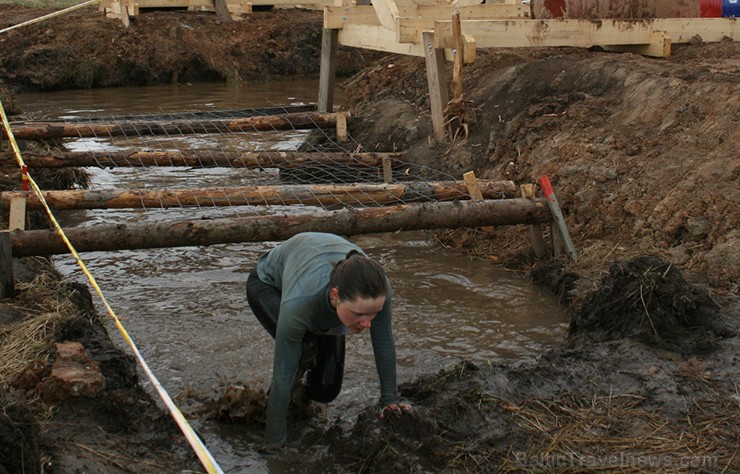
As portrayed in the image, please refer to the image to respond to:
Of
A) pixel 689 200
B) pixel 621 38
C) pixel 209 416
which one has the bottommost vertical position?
pixel 209 416

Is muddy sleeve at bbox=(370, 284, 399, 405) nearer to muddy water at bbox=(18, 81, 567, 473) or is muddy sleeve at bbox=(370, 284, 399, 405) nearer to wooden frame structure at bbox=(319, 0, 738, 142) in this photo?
muddy water at bbox=(18, 81, 567, 473)

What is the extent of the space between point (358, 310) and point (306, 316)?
1.23ft

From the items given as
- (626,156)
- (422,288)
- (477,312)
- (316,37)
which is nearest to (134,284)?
(422,288)

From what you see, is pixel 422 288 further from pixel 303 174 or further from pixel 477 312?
pixel 303 174

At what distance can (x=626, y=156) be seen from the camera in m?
7.94

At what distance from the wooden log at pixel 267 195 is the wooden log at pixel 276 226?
2.07 ft

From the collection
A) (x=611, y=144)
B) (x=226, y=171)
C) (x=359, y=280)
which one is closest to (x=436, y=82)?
(x=611, y=144)

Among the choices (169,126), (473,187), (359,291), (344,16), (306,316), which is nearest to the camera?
(359,291)

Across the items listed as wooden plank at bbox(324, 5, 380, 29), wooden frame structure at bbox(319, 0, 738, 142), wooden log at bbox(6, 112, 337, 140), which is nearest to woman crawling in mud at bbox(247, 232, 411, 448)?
wooden frame structure at bbox(319, 0, 738, 142)

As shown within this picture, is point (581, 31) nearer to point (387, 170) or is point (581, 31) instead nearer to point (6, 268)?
point (387, 170)

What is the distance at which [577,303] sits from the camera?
21.7ft

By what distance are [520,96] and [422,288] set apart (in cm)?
335

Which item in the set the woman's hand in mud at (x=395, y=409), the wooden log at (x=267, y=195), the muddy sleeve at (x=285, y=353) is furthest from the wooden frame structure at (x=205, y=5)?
the muddy sleeve at (x=285, y=353)

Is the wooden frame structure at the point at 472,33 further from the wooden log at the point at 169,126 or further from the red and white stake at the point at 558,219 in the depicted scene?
the red and white stake at the point at 558,219
